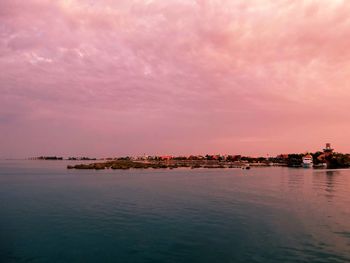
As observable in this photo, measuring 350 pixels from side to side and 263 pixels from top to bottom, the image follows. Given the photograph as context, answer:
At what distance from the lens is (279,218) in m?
44.3

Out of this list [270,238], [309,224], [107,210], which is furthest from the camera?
[107,210]

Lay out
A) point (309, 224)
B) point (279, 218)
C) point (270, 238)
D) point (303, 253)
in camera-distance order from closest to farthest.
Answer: point (303, 253) → point (270, 238) → point (309, 224) → point (279, 218)

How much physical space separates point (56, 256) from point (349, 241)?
30.2 metres

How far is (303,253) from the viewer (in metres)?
29.2

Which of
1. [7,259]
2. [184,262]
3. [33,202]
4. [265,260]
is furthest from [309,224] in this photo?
[33,202]

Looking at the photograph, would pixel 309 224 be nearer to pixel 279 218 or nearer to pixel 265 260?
pixel 279 218

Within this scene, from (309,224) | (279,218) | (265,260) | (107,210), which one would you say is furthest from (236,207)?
(265,260)

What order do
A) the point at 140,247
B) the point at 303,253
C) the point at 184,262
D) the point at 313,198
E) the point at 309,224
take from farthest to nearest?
the point at 313,198 → the point at 309,224 → the point at 140,247 → the point at 303,253 → the point at 184,262

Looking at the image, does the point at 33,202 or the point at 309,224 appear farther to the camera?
the point at 33,202

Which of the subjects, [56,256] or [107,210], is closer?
[56,256]

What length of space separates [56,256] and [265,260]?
19.1 m

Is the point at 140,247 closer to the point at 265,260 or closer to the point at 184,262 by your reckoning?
the point at 184,262

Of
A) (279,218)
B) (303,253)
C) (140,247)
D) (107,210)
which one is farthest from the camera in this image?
(107,210)

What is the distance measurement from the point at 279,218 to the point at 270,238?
36.7 feet
